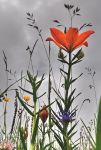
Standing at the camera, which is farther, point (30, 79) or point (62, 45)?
point (62, 45)

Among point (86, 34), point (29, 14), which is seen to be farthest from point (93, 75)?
point (86, 34)

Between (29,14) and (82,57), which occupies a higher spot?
(29,14)

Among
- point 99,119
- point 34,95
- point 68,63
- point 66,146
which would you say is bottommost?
point 99,119

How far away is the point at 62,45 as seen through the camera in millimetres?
995

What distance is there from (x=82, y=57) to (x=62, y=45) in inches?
3.3

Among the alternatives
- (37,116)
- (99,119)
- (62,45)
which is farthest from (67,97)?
(99,119)

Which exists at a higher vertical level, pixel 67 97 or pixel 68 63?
pixel 68 63

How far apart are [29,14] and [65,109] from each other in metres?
1.59

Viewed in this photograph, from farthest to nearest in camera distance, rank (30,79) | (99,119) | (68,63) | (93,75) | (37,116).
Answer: (93,75) < (68,63) < (30,79) < (37,116) < (99,119)

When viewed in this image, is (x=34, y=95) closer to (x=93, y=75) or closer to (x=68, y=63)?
(x=68, y=63)

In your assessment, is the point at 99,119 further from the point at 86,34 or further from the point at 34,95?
the point at 86,34

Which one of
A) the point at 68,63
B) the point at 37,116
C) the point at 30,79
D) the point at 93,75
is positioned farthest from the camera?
the point at 93,75

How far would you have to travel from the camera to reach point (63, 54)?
3.20 ft

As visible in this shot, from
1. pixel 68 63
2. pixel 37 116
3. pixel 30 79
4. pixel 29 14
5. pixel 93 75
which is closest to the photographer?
pixel 37 116
